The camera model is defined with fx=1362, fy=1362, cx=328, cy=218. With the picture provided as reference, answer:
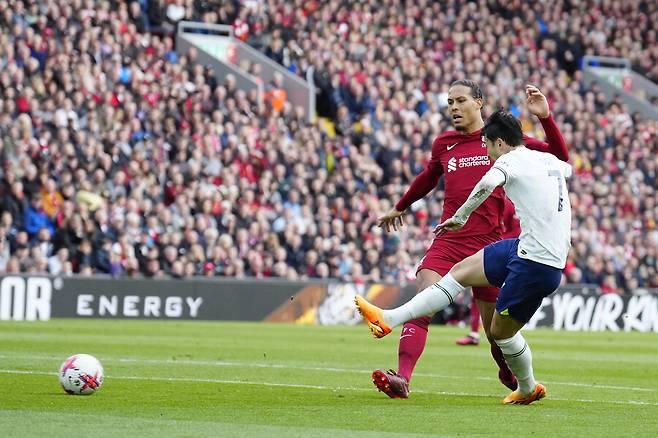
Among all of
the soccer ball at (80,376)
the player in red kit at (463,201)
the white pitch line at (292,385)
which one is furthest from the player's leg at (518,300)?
the soccer ball at (80,376)

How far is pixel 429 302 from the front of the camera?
10016mm

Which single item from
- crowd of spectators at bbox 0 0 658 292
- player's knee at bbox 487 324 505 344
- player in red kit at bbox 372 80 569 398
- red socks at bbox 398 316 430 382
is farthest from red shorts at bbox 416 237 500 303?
crowd of spectators at bbox 0 0 658 292

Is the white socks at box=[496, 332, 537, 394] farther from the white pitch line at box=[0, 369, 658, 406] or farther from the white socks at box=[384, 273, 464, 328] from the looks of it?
the white pitch line at box=[0, 369, 658, 406]

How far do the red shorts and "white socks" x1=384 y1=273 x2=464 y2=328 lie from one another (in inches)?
25.7

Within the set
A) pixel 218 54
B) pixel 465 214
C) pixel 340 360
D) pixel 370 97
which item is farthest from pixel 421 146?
pixel 465 214

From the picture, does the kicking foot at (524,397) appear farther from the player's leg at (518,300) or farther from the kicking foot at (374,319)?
the kicking foot at (374,319)

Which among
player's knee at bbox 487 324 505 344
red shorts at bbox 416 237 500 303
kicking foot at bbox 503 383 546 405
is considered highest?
red shorts at bbox 416 237 500 303

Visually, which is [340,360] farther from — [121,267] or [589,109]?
[589,109]

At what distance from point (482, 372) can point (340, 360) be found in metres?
1.99

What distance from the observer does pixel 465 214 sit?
31.1ft

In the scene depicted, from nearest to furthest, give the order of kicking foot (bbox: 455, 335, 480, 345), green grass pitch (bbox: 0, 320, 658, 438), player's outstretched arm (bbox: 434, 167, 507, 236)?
green grass pitch (bbox: 0, 320, 658, 438), player's outstretched arm (bbox: 434, 167, 507, 236), kicking foot (bbox: 455, 335, 480, 345)

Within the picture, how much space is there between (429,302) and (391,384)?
2.19 feet

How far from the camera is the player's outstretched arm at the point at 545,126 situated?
33.4ft

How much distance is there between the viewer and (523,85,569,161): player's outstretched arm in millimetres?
10188
